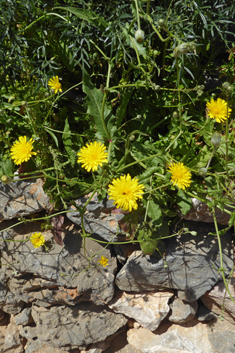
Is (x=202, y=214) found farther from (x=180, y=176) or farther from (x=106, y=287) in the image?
(x=106, y=287)

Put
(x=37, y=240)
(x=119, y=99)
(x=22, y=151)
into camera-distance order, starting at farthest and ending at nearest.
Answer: (x=37, y=240), (x=119, y=99), (x=22, y=151)

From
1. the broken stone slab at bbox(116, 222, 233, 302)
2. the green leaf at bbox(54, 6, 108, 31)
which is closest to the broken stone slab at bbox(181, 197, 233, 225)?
the broken stone slab at bbox(116, 222, 233, 302)

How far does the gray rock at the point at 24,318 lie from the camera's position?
2.63 meters

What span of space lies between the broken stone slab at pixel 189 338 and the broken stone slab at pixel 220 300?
141 millimetres

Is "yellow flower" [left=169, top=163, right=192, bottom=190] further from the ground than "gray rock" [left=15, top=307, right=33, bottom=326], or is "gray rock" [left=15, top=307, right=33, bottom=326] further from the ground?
"yellow flower" [left=169, top=163, right=192, bottom=190]

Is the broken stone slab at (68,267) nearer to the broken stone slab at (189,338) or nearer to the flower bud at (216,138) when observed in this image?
the broken stone slab at (189,338)

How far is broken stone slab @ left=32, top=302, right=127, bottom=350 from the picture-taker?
249 cm

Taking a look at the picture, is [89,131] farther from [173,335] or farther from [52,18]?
[173,335]

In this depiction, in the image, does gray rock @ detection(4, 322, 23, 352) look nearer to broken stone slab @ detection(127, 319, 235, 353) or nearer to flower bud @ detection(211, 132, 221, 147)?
broken stone slab @ detection(127, 319, 235, 353)

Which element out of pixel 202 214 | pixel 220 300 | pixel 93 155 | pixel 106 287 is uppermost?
pixel 93 155

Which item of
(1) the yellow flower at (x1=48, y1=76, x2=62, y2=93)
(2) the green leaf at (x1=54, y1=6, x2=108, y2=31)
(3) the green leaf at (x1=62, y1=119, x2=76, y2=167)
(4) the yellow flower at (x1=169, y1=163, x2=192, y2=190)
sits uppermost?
(2) the green leaf at (x1=54, y1=6, x2=108, y2=31)

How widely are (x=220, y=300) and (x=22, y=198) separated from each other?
1.86m

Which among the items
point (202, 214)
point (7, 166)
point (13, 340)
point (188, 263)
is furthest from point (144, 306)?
point (7, 166)

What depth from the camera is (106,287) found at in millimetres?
2410
